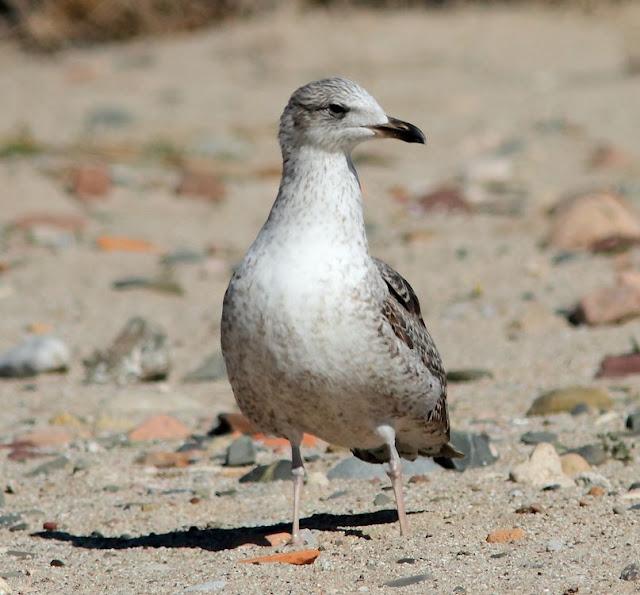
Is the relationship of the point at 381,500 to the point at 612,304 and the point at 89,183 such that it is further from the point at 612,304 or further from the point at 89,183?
the point at 89,183

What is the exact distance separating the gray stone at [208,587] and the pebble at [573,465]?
1.97 meters

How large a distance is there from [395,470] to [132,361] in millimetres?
3686

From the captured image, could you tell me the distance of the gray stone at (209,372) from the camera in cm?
900

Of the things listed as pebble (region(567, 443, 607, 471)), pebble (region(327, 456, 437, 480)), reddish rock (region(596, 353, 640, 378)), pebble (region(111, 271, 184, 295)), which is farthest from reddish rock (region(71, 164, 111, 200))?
pebble (region(567, 443, 607, 471))

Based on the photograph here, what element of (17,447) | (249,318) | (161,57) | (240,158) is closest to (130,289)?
(17,447)

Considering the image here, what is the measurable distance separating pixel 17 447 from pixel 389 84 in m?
11.9

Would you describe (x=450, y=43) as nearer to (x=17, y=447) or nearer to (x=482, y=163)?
(x=482, y=163)

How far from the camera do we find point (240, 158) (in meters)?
15.4

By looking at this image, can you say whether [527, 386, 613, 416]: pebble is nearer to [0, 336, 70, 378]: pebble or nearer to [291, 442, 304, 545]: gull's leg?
[291, 442, 304, 545]: gull's leg

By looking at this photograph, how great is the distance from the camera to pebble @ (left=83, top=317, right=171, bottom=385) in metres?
8.97

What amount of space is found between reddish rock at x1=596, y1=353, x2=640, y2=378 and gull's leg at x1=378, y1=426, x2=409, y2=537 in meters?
2.92

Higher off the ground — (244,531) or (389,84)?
(389,84)

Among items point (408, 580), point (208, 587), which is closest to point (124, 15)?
point (208, 587)

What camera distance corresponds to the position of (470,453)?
6.76 metres
